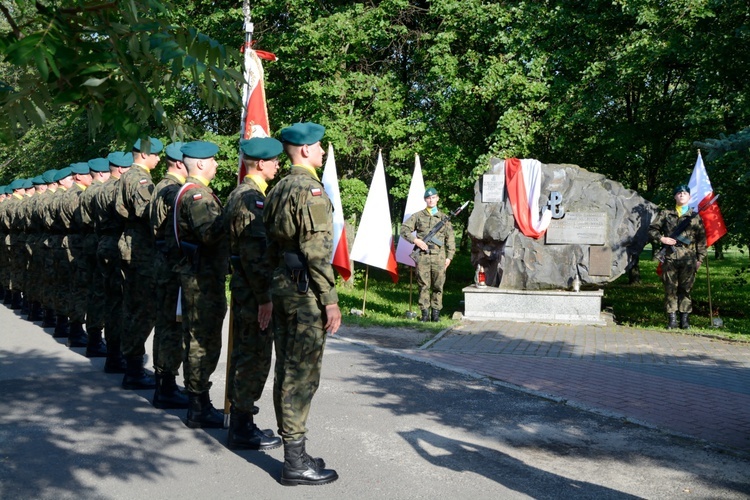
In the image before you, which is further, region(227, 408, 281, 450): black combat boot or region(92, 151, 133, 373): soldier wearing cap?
region(92, 151, 133, 373): soldier wearing cap

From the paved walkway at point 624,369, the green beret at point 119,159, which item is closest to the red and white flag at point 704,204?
the paved walkway at point 624,369

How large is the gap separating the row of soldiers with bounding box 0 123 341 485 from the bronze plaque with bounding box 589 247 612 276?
8.42 metres

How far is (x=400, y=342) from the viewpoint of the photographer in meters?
10.4

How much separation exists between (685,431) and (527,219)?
803 centimetres

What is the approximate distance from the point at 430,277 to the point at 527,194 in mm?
2417

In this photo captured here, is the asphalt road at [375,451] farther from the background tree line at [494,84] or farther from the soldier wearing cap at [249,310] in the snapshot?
the background tree line at [494,84]

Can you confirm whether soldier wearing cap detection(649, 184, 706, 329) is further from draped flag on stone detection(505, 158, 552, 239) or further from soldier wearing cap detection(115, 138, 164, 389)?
soldier wearing cap detection(115, 138, 164, 389)

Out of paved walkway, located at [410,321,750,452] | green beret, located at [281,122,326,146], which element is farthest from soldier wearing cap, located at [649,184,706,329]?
green beret, located at [281,122,326,146]

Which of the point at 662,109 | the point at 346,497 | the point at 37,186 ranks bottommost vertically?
the point at 346,497

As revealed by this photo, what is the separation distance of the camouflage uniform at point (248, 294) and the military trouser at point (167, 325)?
119 centimetres

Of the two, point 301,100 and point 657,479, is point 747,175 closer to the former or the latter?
point 657,479

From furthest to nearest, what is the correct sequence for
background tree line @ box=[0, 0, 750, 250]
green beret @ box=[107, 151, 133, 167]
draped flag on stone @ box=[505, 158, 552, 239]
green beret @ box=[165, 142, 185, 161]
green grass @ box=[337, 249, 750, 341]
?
background tree line @ box=[0, 0, 750, 250] < draped flag on stone @ box=[505, 158, 552, 239] < green grass @ box=[337, 249, 750, 341] < green beret @ box=[107, 151, 133, 167] < green beret @ box=[165, 142, 185, 161]

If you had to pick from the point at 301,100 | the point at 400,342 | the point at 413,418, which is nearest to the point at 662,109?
the point at 301,100

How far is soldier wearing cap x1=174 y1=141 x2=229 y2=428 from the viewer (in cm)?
559
